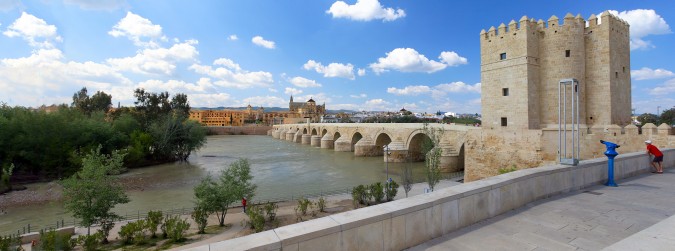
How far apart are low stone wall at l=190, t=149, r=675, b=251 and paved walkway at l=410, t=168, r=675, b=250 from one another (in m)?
0.10

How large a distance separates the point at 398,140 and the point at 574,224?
2343 centimetres

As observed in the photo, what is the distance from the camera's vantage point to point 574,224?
10.1 feet

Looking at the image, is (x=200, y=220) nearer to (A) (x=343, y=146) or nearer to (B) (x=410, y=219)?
(B) (x=410, y=219)

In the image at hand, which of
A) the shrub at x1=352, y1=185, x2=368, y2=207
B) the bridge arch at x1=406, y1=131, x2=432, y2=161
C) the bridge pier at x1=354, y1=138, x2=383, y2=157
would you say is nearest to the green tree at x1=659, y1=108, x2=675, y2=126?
the bridge arch at x1=406, y1=131, x2=432, y2=161

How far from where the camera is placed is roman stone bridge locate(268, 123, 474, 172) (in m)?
18.8

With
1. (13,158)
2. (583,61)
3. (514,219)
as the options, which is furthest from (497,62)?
(13,158)

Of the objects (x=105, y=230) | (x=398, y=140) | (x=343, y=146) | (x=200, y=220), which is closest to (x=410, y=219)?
(x=200, y=220)

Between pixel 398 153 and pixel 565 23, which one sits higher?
pixel 565 23

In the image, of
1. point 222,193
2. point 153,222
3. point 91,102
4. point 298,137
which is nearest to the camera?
point 153,222

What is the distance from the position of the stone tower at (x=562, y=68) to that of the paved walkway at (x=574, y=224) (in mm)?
10772

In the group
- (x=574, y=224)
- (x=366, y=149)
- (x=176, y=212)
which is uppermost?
(x=574, y=224)

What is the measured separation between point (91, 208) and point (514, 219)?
37.3ft

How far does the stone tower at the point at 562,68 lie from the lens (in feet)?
44.7

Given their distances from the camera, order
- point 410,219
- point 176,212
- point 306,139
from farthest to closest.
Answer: point 306,139, point 176,212, point 410,219
